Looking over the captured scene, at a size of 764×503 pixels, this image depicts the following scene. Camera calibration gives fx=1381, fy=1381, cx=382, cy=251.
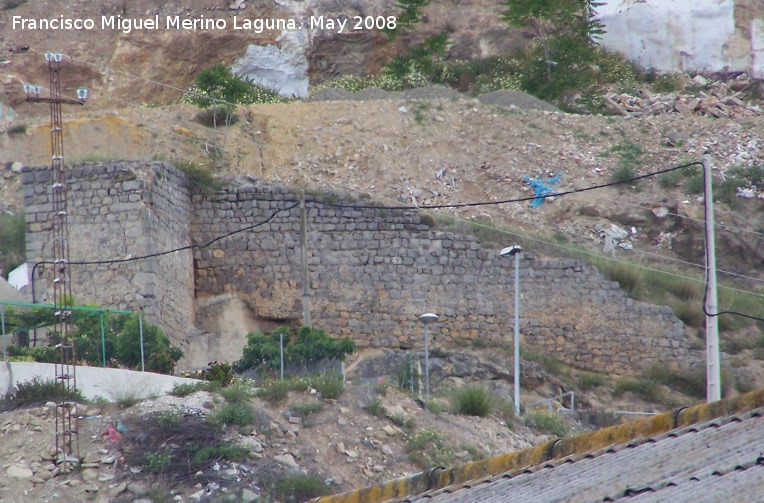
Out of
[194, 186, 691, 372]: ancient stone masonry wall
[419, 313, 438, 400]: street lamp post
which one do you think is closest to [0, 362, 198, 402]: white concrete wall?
[419, 313, 438, 400]: street lamp post

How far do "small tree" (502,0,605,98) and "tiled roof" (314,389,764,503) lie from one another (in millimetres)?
18682

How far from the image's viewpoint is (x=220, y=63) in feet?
90.1

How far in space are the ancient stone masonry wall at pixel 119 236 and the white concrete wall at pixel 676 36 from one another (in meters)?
13.0

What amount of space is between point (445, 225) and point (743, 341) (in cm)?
450

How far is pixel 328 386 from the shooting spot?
1473cm

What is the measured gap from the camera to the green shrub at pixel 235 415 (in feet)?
44.3

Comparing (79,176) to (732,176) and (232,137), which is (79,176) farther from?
(732,176)

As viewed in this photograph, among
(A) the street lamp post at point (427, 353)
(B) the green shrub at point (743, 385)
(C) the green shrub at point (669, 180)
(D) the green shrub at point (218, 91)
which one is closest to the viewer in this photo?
(A) the street lamp post at point (427, 353)

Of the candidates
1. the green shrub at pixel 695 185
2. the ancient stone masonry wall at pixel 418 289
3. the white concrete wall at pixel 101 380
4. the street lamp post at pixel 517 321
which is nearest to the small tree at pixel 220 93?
the ancient stone masonry wall at pixel 418 289

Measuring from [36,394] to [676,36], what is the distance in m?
18.9

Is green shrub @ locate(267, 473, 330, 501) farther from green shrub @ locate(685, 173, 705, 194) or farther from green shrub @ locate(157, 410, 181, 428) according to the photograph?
green shrub @ locate(685, 173, 705, 194)

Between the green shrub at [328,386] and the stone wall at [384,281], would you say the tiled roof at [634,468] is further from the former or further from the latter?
the stone wall at [384,281]

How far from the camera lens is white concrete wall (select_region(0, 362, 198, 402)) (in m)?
14.2

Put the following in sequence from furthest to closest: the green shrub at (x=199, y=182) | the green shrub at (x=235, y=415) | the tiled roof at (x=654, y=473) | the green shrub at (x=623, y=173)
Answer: the green shrub at (x=623, y=173) → the green shrub at (x=199, y=182) → the green shrub at (x=235, y=415) → the tiled roof at (x=654, y=473)
